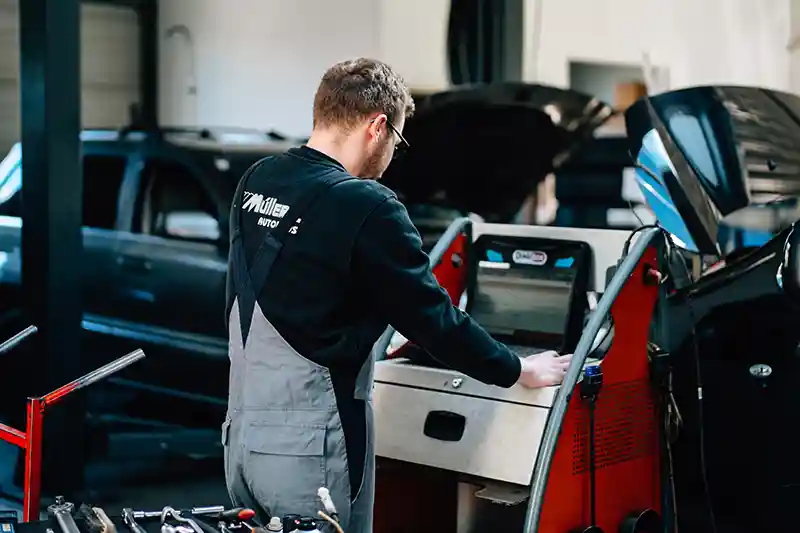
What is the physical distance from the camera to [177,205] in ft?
13.9

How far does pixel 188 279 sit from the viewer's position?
4.27m

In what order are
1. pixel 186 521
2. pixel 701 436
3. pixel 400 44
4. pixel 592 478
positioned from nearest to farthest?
1. pixel 186 521
2. pixel 592 478
3. pixel 701 436
4. pixel 400 44

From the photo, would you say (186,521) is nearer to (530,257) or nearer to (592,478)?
(592,478)

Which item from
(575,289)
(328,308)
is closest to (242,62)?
(575,289)

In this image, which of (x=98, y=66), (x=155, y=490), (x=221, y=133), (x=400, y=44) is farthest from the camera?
(x=400, y=44)

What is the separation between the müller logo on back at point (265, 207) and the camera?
208 cm

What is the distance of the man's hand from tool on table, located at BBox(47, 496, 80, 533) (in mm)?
991

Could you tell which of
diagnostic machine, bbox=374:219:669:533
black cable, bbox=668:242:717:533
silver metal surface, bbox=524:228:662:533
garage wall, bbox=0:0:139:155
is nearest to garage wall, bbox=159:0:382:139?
garage wall, bbox=0:0:139:155

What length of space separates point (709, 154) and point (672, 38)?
2.98 metres

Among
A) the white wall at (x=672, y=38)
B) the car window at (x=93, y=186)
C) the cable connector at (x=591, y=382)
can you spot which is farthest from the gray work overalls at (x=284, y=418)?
the white wall at (x=672, y=38)

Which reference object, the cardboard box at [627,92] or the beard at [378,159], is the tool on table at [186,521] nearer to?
the beard at [378,159]

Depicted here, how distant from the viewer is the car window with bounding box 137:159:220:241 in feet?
13.7

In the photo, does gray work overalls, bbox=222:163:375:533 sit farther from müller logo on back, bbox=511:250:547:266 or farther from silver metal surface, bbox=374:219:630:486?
müller logo on back, bbox=511:250:547:266

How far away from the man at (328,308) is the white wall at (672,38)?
3.34 metres
